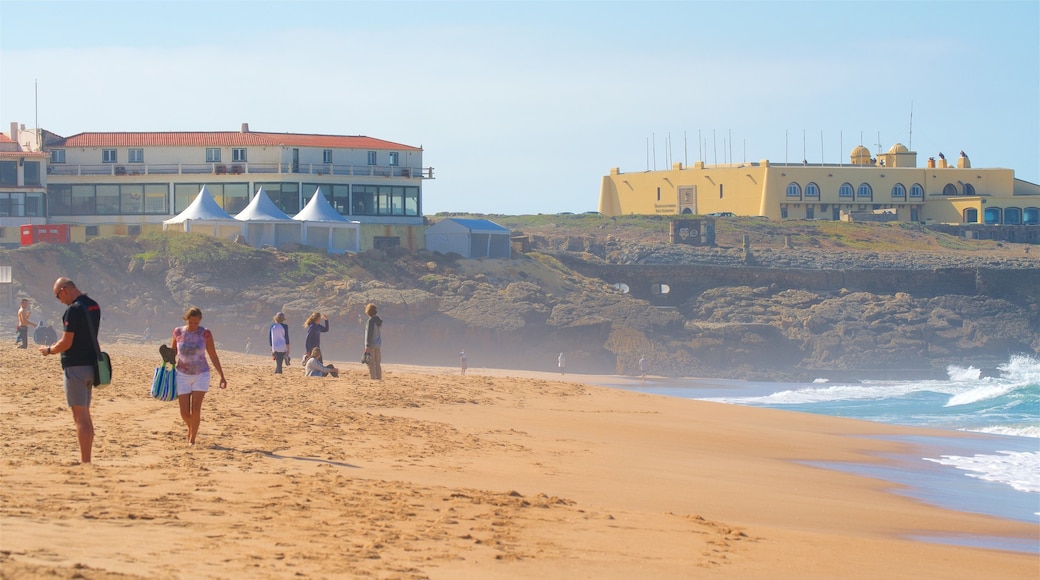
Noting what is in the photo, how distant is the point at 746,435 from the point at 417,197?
1316 inches

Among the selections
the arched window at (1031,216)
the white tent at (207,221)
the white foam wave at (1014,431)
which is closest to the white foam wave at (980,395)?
the white foam wave at (1014,431)

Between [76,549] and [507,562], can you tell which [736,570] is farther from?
[76,549]

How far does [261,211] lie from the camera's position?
44250 mm

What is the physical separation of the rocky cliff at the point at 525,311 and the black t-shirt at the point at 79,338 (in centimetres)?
2599

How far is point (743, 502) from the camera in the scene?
11445 millimetres

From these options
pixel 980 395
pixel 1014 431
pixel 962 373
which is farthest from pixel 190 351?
pixel 962 373

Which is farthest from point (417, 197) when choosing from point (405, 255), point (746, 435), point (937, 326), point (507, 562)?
point (507, 562)

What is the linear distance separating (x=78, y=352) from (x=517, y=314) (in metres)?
32.0

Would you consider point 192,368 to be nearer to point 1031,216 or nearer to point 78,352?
point 78,352

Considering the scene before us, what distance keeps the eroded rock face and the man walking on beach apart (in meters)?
26.9

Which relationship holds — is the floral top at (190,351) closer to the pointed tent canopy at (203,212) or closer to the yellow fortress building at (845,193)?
the pointed tent canopy at (203,212)

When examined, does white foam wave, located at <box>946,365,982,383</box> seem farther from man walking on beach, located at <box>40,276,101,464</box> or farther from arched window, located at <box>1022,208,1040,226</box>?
man walking on beach, located at <box>40,276,101,464</box>

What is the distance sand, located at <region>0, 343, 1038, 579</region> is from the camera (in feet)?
23.3

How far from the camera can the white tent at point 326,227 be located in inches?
1770
